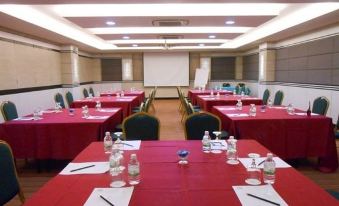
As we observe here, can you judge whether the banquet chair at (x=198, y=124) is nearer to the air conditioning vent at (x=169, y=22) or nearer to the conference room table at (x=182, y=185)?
the conference room table at (x=182, y=185)

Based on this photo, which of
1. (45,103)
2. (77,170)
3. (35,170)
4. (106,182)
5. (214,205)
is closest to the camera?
(214,205)

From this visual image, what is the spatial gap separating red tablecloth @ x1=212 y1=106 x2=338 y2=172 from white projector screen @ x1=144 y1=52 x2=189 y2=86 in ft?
37.2

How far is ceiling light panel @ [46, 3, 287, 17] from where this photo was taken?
19.7ft

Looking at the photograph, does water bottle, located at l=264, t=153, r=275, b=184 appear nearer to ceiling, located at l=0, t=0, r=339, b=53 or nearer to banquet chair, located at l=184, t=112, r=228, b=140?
banquet chair, located at l=184, t=112, r=228, b=140

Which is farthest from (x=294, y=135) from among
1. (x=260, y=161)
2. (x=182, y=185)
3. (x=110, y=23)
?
(x=110, y=23)

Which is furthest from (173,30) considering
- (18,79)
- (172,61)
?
(172,61)

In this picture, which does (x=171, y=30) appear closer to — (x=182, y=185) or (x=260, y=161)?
(x=260, y=161)

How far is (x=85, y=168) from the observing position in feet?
7.14

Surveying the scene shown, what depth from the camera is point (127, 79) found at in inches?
606

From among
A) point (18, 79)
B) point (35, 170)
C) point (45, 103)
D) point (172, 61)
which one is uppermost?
point (172, 61)

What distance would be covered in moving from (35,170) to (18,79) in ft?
13.2

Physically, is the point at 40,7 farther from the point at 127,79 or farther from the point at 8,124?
the point at 127,79

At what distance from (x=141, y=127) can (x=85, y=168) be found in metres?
1.51

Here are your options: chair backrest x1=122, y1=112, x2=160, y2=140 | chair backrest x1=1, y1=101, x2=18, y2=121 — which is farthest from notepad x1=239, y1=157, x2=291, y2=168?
chair backrest x1=1, y1=101, x2=18, y2=121
